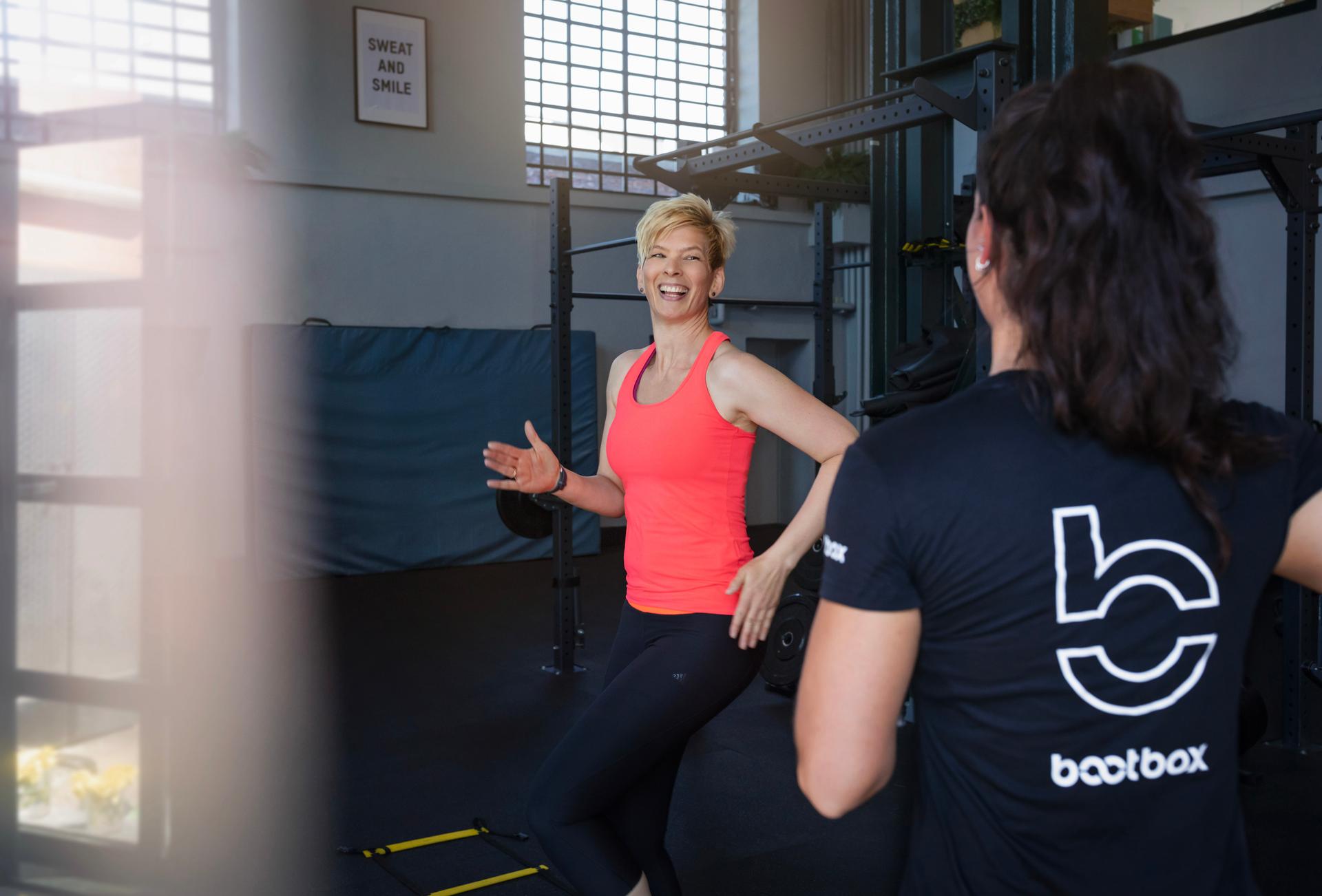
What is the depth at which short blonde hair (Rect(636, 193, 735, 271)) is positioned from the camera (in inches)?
75.5

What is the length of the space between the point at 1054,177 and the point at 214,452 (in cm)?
648

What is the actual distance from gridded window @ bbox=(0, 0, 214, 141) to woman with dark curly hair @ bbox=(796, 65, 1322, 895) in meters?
0.61

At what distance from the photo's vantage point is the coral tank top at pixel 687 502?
1681 millimetres

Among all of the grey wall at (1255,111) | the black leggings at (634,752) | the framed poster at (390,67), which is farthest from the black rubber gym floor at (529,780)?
the framed poster at (390,67)

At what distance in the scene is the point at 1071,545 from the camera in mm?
729

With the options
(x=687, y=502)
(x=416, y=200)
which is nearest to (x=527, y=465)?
(x=687, y=502)

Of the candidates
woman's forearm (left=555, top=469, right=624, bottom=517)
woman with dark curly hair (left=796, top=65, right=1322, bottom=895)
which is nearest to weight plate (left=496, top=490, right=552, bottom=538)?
woman's forearm (left=555, top=469, right=624, bottom=517)

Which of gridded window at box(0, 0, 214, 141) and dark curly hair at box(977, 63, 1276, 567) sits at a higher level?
gridded window at box(0, 0, 214, 141)

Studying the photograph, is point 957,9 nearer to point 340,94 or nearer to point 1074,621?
point 340,94

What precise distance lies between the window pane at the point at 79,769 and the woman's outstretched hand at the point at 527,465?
3.03 feet

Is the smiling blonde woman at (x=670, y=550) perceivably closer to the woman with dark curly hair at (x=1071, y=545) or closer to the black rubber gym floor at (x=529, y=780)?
the woman with dark curly hair at (x=1071, y=545)

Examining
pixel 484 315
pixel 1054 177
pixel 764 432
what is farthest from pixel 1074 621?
pixel 764 432

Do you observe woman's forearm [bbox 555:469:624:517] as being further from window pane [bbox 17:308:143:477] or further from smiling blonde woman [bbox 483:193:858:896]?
window pane [bbox 17:308:143:477]

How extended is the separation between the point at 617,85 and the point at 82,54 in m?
8.00
